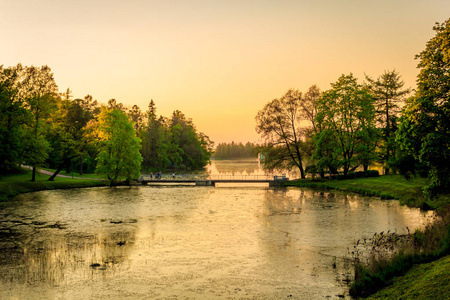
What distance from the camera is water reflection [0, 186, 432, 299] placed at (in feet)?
46.7

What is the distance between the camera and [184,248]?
20.9 metres

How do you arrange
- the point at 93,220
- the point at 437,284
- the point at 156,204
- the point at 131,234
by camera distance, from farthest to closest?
the point at 156,204
the point at 93,220
the point at 131,234
the point at 437,284

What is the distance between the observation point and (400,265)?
45.2 feet

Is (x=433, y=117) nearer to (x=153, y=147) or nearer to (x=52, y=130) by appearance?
(x=52, y=130)

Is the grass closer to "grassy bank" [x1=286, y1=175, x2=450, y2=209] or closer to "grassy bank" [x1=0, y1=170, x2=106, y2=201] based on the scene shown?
"grassy bank" [x1=286, y1=175, x2=450, y2=209]

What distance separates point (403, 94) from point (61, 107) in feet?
235

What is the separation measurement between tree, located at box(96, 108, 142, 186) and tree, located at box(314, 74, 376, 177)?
34.4 m

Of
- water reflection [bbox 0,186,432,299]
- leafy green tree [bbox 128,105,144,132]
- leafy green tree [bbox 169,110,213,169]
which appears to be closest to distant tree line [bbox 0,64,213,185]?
water reflection [bbox 0,186,432,299]

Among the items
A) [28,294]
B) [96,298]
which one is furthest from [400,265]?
[28,294]

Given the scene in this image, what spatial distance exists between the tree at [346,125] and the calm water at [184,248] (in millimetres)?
19339

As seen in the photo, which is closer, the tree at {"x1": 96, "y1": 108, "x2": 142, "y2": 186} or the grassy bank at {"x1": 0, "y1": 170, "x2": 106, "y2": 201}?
the grassy bank at {"x1": 0, "y1": 170, "x2": 106, "y2": 201}

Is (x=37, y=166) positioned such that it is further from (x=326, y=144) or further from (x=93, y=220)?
(x=326, y=144)

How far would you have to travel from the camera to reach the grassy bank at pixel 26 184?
155 feet

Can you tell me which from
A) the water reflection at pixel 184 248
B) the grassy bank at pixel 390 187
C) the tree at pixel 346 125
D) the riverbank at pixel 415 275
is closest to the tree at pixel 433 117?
the riverbank at pixel 415 275
